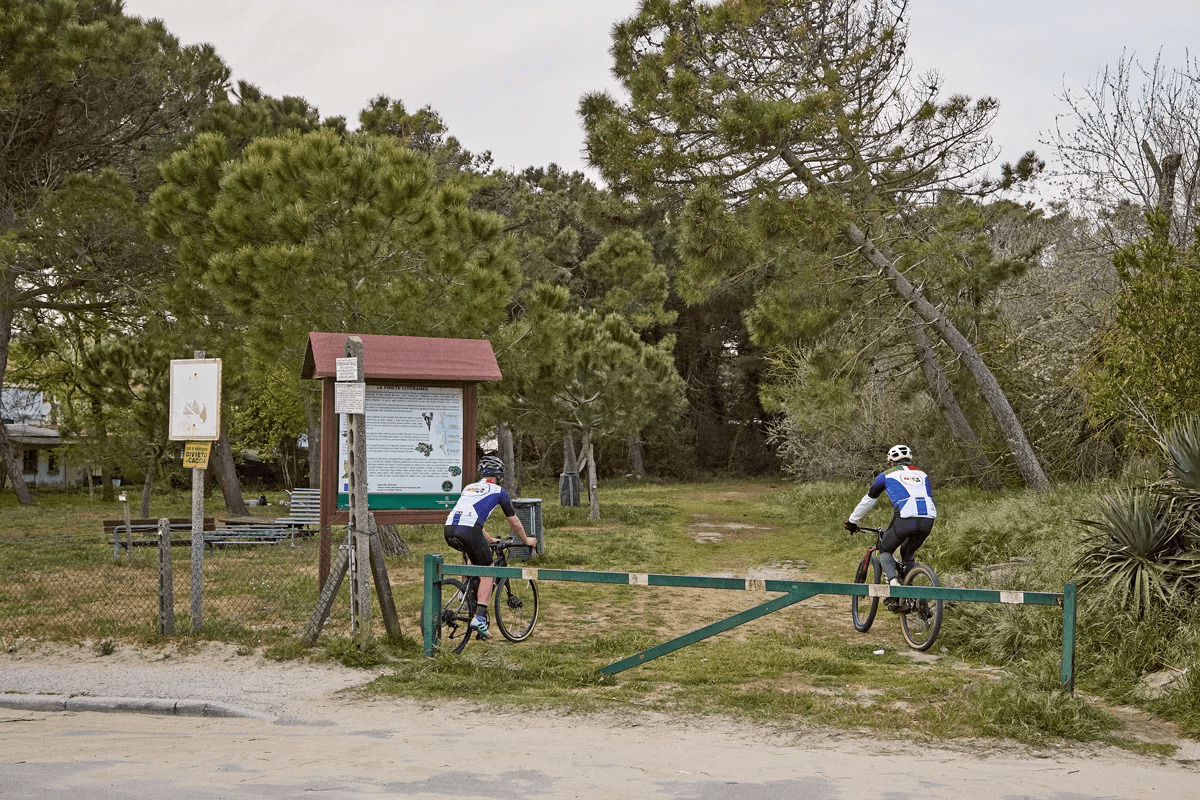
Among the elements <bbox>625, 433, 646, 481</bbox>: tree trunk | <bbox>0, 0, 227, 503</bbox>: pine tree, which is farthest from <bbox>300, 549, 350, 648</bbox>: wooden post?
<bbox>625, 433, 646, 481</bbox>: tree trunk

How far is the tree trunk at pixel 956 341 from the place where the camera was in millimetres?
19984

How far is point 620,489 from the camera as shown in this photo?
44875mm

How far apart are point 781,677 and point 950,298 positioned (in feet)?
49.9

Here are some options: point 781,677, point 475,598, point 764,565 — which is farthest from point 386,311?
point 781,677

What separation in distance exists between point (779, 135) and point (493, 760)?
14.1m

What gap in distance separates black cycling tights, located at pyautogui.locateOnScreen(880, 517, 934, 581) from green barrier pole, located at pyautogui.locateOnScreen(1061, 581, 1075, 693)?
8.67ft

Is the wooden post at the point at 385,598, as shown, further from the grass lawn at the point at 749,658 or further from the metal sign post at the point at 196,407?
the metal sign post at the point at 196,407

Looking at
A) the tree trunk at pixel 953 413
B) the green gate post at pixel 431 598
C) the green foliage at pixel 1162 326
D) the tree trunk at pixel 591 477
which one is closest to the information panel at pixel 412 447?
the green gate post at pixel 431 598

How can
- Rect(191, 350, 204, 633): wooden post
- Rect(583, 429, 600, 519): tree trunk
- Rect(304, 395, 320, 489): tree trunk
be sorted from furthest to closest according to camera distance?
Rect(304, 395, 320, 489): tree trunk, Rect(583, 429, 600, 519): tree trunk, Rect(191, 350, 204, 633): wooden post

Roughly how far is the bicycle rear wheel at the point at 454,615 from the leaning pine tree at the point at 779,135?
10.3m

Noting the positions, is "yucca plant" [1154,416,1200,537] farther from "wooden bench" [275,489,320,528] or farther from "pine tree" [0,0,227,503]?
"pine tree" [0,0,227,503]

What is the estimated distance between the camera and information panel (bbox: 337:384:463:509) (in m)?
13.3

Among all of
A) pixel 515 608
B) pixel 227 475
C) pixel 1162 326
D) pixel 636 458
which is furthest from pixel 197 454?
pixel 636 458

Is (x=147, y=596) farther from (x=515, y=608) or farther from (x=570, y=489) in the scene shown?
(x=570, y=489)
